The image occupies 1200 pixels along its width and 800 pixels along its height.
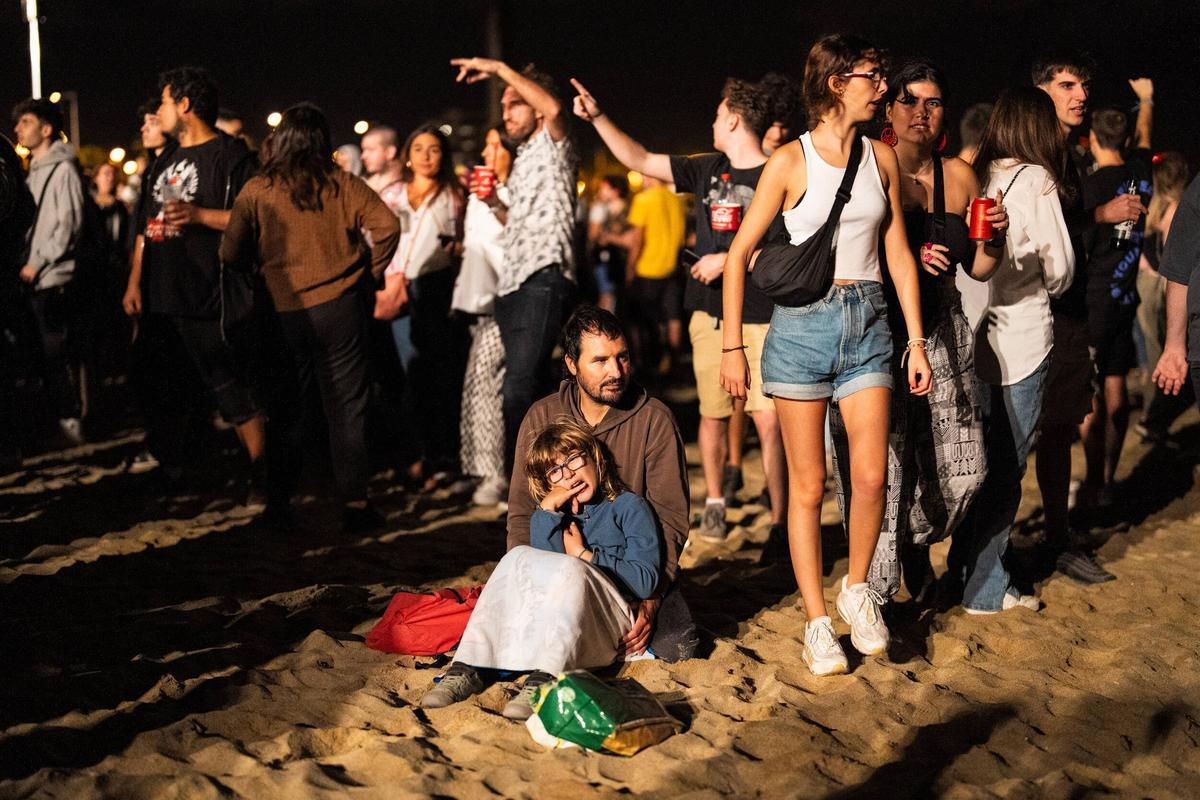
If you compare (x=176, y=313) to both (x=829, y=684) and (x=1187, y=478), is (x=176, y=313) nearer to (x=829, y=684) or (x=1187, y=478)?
(x=829, y=684)

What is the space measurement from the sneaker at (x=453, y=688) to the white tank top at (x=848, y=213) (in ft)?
5.35

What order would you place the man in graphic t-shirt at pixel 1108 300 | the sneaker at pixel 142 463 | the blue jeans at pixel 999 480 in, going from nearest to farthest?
1. the blue jeans at pixel 999 480
2. the man in graphic t-shirt at pixel 1108 300
3. the sneaker at pixel 142 463

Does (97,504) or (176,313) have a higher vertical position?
(176,313)

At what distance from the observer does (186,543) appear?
18.6ft

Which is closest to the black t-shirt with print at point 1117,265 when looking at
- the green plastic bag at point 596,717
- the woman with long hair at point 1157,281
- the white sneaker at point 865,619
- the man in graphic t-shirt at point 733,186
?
the woman with long hair at point 1157,281

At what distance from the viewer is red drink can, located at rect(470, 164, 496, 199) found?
613 cm

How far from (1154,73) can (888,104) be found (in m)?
4.66

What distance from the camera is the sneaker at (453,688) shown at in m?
3.51

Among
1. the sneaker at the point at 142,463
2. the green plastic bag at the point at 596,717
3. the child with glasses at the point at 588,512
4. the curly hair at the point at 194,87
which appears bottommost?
the sneaker at the point at 142,463

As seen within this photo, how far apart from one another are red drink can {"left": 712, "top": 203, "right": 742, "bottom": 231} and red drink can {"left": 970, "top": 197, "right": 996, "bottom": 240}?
1335 millimetres

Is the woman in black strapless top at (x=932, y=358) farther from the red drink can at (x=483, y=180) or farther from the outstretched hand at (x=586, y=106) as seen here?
the red drink can at (x=483, y=180)

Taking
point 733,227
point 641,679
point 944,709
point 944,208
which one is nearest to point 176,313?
point 733,227

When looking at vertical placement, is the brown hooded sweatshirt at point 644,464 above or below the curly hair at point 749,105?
below

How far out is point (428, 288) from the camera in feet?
22.7
